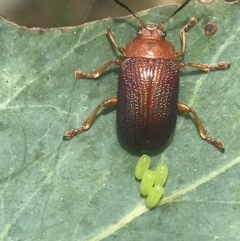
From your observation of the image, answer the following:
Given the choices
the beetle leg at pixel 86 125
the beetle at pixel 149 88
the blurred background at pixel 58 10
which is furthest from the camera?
the blurred background at pixel 58 10

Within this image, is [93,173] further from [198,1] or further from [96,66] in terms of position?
[198,1]

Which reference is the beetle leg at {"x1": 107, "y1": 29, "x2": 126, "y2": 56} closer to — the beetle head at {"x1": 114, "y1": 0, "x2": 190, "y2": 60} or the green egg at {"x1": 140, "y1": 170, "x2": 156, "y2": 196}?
the beetle head at {"x1": 114, "y1": 0, "x2": 190, "y2": 60}

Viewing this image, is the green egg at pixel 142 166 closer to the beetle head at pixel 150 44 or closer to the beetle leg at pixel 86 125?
the beetle leg at pixel 86 125

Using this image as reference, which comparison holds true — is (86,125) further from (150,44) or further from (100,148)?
(150,44)

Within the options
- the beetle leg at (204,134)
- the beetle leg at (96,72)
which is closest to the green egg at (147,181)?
the beetle leg at (204,134)

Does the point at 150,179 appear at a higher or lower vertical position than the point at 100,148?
lower

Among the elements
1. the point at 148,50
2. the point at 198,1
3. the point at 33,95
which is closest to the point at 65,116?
the point at 33,95

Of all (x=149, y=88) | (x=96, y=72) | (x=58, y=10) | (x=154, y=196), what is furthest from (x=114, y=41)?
(x=154, y=196)

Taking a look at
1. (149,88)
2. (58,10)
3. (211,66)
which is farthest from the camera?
(58,10)
